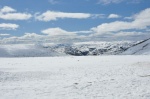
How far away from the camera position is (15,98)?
17.9m

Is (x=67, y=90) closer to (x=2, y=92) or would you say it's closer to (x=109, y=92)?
(x=109, y=92)

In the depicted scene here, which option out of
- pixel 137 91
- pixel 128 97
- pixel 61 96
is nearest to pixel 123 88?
pixel 137 91

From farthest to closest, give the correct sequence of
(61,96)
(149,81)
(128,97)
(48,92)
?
(149,81) < (48,92) < (61,96) < (128,97)

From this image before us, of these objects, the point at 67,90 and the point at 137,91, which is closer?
the point at 137,91

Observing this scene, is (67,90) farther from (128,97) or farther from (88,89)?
(128,97)

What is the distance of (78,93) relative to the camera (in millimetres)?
18719

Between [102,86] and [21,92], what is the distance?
19.4 feet

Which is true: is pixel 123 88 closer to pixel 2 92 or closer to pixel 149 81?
pixel 149 81

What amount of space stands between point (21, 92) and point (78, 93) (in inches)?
161

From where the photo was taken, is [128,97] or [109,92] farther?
[109,92]

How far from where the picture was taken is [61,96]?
18.1 metres

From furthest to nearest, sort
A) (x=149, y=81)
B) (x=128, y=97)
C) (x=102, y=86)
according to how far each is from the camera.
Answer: (x=149, y=81) → (x=102, y=86) → (x=128, y=97)

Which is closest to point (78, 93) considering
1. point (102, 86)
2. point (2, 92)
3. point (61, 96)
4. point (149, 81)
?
point (61, 96)

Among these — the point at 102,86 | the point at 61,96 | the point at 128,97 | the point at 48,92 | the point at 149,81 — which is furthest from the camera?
the point at 149,81
